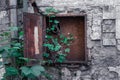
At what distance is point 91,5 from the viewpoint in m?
5.21

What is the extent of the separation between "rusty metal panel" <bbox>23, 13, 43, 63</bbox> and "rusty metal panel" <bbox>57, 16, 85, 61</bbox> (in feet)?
2.28

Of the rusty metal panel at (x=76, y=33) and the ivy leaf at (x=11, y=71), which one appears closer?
the ivy leaf at (x=11, y=71)

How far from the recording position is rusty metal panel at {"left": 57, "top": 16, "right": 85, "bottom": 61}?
5332 mm

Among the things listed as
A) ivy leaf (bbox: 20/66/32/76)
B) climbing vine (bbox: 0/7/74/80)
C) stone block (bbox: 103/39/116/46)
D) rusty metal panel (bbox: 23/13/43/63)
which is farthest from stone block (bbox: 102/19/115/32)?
ivy leaf (bbox: 20/66/32/76)

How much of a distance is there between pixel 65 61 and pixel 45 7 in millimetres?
1038

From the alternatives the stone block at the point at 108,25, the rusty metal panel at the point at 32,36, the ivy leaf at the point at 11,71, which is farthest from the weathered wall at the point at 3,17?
the stone block at the point at 108,25

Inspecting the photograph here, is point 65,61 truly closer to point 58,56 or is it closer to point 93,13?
point 58,56

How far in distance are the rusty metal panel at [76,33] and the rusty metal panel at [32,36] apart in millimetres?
693

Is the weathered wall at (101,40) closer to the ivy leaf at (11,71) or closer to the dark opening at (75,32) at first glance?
the dark opening at (75,32)

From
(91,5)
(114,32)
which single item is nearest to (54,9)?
(91,5)

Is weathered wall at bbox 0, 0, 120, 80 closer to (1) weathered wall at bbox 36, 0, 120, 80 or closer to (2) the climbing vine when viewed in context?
(1) weathered wall at bbox 36, 0, 120, 80

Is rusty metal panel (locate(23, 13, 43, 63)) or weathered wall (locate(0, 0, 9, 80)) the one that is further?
weathered wall (locate(0, 0, 9, 80))

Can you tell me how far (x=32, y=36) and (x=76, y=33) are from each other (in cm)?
97

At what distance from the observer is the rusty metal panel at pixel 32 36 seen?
466 cm
